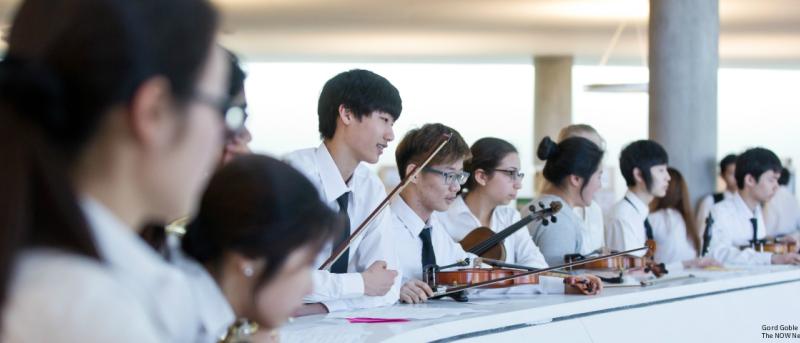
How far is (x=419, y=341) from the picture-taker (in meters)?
2.93

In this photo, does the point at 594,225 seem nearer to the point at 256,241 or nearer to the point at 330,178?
the point at 330,178

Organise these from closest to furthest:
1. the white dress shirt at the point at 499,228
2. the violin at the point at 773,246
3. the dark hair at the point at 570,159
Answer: the white dress shirt at the point at 499,228 < the dark hair at the point at 570,159 < the violin at the point at 773,246

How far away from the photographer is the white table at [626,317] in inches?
120

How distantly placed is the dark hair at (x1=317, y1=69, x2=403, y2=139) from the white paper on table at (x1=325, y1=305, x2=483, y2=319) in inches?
24.4

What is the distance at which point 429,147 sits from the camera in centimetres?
436

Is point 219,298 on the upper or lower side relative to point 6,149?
lower

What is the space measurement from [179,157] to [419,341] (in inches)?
76.3

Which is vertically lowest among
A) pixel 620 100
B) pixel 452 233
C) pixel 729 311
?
pixel 729 311

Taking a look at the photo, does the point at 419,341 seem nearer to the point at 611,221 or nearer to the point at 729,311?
the point at 729,311

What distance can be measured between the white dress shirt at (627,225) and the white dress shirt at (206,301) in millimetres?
4686

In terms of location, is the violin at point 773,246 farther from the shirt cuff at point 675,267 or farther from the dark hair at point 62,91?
the dark hair at point 62,91

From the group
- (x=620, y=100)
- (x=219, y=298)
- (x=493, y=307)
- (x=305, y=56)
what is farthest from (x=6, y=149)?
(x=620, y=100)

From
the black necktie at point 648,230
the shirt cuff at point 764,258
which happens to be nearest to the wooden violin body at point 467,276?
the black necktie at point 648,230

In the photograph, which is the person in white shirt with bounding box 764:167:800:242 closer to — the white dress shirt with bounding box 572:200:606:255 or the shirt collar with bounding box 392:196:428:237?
the white dress shirt with bounding box 572:200:606:255
